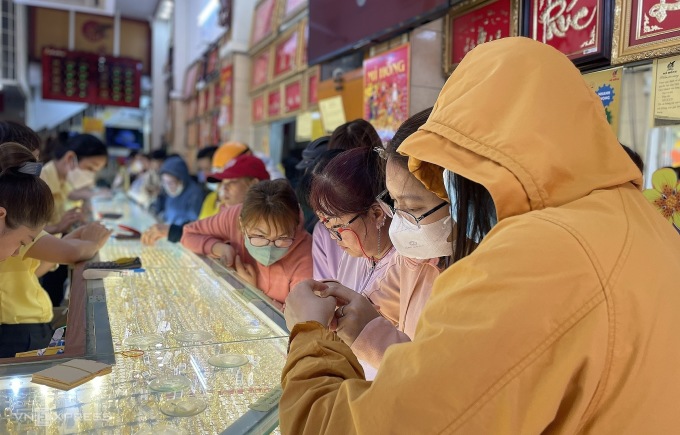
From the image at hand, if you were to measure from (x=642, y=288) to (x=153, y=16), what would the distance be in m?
13.8

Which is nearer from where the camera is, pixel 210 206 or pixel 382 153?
pixel 382 153

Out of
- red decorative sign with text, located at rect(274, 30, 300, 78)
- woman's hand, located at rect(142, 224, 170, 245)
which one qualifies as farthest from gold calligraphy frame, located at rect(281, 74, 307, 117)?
woman's hand, located at rect(142, 224, 170, 245)

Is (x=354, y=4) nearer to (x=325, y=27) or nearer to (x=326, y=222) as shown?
(x=325, y=27)


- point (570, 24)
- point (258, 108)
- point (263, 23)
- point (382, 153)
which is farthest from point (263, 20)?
point (382, 153)

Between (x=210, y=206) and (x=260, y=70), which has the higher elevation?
(x=260, y=70)

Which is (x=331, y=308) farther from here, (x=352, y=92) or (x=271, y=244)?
(x=352, y=92)

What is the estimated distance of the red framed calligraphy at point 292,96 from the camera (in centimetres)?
531

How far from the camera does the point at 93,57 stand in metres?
11.4

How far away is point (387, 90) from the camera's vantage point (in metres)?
3.26

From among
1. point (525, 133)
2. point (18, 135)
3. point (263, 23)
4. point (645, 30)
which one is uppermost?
point (263, 23)

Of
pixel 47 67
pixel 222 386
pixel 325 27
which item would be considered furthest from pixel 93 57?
pixel 222 386

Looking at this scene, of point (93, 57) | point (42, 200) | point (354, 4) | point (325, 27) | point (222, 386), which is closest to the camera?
point (222, 386)

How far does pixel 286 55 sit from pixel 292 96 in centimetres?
50

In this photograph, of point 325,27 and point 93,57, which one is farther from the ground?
point 93,57
